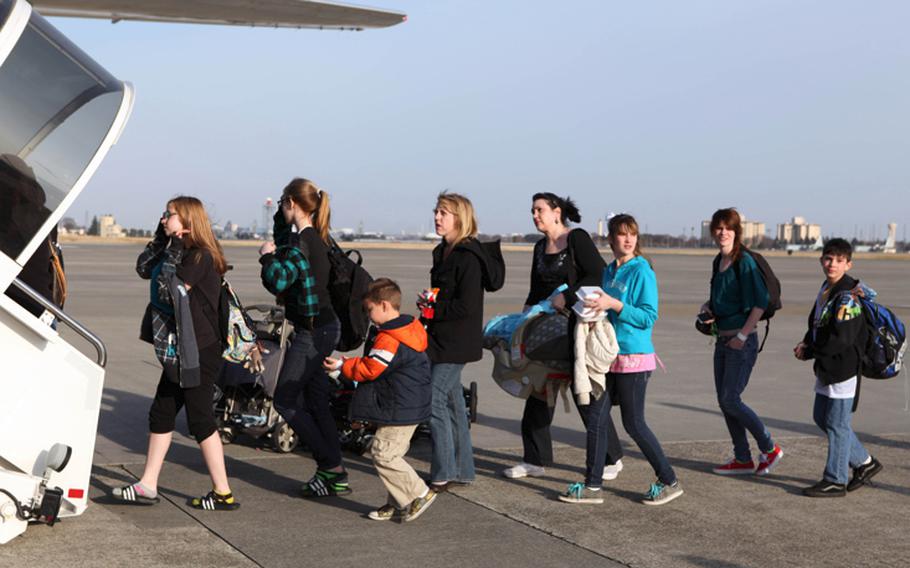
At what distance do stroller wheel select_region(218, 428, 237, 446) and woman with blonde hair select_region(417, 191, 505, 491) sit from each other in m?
1.93

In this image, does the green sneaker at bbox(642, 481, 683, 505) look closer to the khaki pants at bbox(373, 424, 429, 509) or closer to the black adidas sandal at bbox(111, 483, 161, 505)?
the khaki pants at bbox(373, 424, 429, 509)

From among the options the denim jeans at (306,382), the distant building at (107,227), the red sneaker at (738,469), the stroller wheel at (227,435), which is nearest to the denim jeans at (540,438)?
the red sneaker at (738,469)

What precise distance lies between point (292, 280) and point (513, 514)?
73.5 inches

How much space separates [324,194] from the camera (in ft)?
21.7

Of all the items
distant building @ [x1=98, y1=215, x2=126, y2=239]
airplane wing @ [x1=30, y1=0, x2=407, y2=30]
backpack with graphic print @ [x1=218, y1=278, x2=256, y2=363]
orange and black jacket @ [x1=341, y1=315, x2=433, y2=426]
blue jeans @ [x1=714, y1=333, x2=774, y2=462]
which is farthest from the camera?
distant building @ [x1=98, y1=215, x2=126, y2=239]

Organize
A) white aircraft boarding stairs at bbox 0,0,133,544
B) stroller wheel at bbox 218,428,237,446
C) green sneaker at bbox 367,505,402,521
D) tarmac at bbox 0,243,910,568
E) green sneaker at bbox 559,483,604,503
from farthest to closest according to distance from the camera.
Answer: stroller wheel at bbox 218,428,237,446, green sneaker at bbox 559,483,604,503, green sneaker at bbox 367,505,402,521, tarmac at bbox 0,243,910,568, white aircraft boarding stairs at bbox 0,0,133,544

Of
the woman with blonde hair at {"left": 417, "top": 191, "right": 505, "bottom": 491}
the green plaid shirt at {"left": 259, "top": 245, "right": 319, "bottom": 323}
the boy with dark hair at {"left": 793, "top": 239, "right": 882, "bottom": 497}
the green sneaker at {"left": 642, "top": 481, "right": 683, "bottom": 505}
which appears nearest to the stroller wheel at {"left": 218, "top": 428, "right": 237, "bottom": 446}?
the green plaid shirt at {"left": 259, "top": 245, "right": 319, "bottom": 323}

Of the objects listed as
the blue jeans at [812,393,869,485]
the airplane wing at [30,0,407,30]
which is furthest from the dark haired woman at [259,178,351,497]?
the airplane wing at [30,0,407,30]

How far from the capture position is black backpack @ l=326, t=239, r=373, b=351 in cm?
661

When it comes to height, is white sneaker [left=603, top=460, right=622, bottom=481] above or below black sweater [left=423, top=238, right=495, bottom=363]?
below

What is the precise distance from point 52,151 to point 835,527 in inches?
180

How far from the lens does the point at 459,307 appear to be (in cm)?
667

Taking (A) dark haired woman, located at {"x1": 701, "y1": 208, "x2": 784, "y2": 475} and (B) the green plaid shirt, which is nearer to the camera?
(B) the green plaid shirt

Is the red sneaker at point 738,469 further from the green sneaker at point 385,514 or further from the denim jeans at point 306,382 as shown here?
the denim jeans at point 306,382
